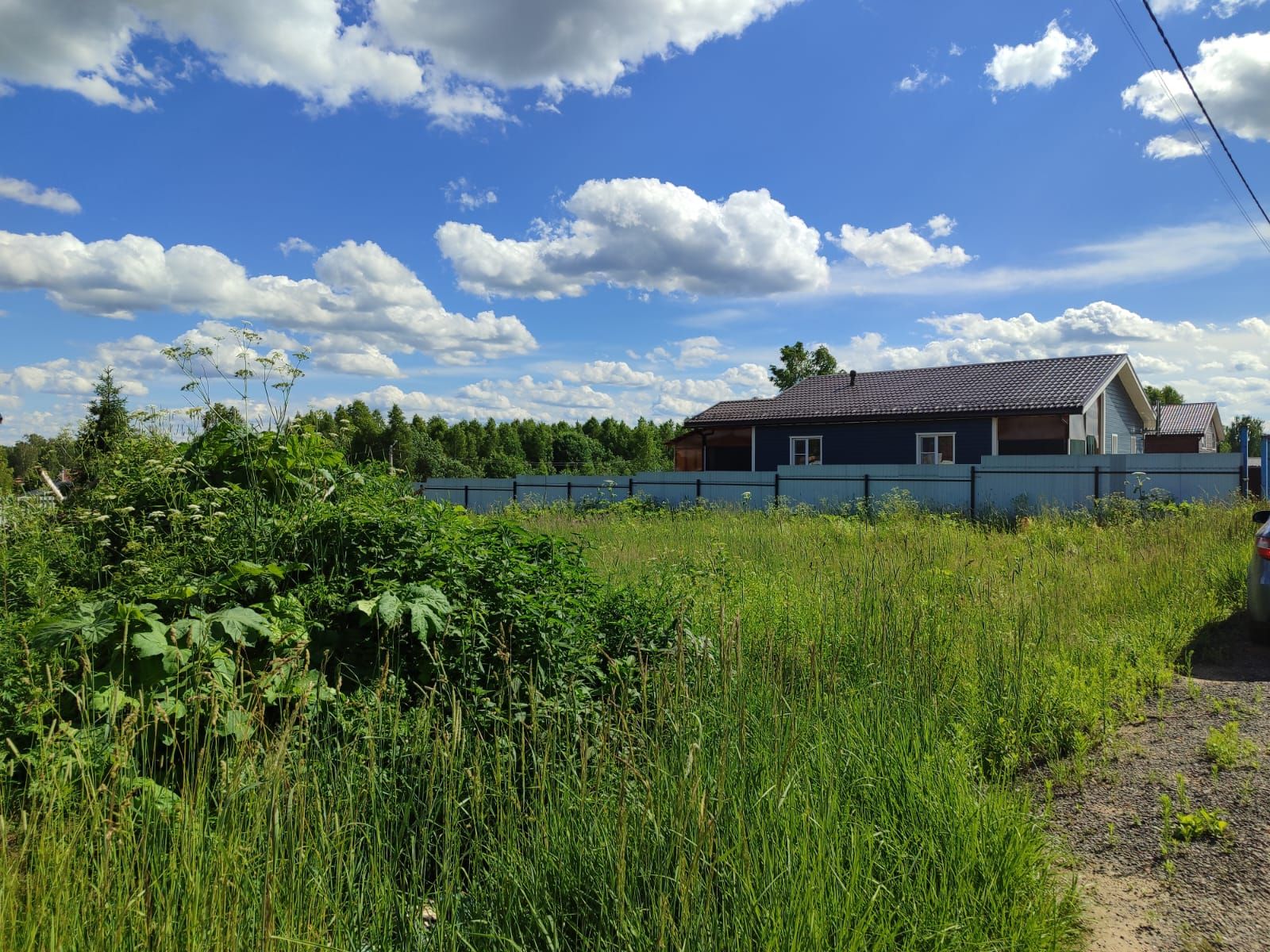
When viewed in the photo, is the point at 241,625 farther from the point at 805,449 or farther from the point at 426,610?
the point at 805,449

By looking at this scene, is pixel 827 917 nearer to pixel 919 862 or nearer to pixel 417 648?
pixel 919 862

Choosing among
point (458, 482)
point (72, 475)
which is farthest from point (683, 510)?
point (72, 475)

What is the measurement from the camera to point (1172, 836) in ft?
10.3

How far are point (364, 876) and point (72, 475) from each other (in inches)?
269

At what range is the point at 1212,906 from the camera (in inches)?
106

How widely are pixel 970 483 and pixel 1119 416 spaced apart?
12.1m

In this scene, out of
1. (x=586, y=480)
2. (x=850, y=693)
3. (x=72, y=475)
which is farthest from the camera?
(x=586, y=480)

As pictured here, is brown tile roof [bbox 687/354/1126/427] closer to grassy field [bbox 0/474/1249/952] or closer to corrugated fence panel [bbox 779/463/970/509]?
corrugated fence panel [bbox 779/463/970/509]

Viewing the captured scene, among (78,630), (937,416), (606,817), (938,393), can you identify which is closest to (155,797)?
(78,630)

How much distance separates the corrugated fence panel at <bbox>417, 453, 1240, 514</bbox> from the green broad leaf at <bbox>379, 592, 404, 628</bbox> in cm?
1272

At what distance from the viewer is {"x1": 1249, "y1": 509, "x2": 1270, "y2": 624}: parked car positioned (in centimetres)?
602

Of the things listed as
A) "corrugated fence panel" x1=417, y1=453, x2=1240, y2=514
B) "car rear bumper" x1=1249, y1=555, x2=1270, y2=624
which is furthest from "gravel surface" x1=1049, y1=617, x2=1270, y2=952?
"corrugated fence panel" x1=417, y1=453, x2=1240, y2=514

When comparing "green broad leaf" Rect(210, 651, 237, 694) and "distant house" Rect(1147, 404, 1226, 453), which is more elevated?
"distant house" Rect(1147, 404, 1226, 453)

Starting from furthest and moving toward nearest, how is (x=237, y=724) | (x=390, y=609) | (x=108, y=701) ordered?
1. (x=390, y=609)
2. (x=108, y=701)
3. (x=237, y=724)
